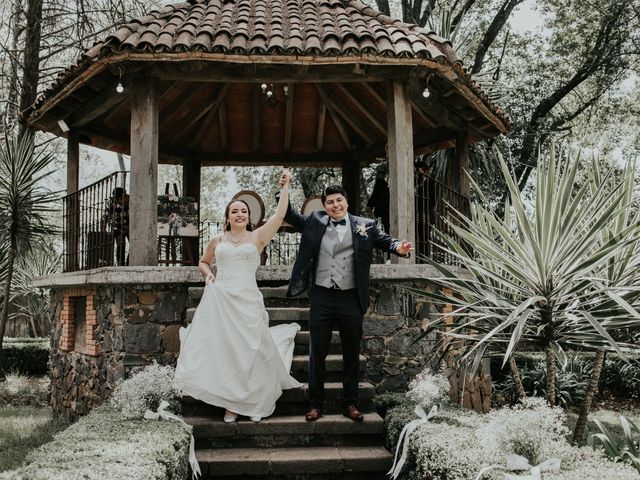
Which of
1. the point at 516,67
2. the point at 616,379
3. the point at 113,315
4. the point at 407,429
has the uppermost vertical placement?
the point at 516,67

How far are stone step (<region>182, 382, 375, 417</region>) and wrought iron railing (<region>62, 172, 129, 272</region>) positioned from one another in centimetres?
292

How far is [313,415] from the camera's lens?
526 centimetres

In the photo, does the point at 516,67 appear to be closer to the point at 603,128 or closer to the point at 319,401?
the point at 603,128

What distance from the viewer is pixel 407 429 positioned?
4484 mm

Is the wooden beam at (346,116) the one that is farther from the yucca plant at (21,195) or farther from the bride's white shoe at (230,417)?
the bride's white shoe at (230,417)

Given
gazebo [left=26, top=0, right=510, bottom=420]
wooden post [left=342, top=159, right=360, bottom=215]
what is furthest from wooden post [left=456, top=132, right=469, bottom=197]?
wooden post [left=342, top=159, right=360, bottom=215]

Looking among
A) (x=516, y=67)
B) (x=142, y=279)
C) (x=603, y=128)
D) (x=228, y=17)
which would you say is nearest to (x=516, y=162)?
(x=516, y=67)

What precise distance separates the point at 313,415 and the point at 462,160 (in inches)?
216

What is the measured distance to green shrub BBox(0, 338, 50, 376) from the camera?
45.3 ft

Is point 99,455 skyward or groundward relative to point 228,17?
groundward

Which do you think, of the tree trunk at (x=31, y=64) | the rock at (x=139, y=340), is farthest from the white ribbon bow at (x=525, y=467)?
the tree trunk at (x=31, y=64)

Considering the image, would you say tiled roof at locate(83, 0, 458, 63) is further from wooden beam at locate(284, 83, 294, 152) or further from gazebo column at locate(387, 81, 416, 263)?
wooden beam at locate(284, 83, 294, 152)

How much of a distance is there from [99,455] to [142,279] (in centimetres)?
310

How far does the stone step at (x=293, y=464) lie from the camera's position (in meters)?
4.76
